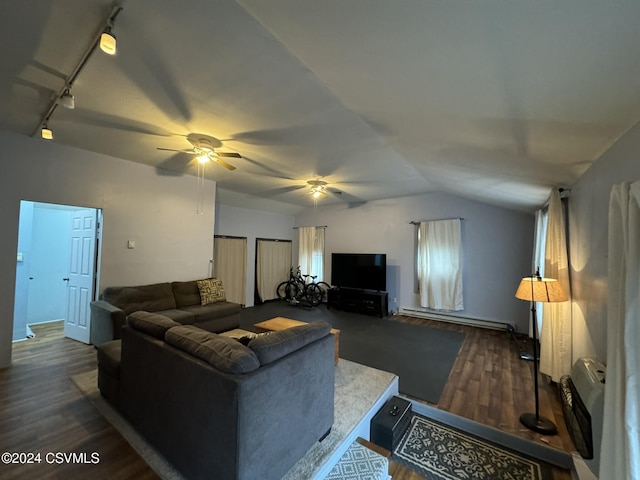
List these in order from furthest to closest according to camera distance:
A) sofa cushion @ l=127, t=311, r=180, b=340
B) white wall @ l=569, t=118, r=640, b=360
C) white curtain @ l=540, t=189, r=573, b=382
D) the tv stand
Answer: the tv stand < white curtain @ l=540, t=189, r=573, b=382 < sofa cushion @ l=127, t=311, r=180, b=340 < white wall @ l=569, t=118, r=640, b=360

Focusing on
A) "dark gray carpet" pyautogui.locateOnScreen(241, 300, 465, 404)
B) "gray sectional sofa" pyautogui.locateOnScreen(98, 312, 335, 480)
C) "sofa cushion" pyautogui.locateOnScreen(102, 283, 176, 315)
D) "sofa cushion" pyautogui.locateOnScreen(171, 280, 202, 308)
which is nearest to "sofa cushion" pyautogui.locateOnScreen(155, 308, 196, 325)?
"sofa cushion" pyautogui.locateOnScreen(102, 283, 176, 315)

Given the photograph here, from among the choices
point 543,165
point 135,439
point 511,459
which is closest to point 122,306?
point 135,439

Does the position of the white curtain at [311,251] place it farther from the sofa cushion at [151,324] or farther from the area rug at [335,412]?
the sofa cushion at [151,324]

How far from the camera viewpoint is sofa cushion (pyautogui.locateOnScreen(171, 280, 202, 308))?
4.22 meters

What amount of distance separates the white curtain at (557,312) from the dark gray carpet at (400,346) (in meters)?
1.08

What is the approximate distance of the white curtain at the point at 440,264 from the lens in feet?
17.6

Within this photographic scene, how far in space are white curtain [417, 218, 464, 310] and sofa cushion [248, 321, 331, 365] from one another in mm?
4412

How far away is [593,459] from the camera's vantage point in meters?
1.61

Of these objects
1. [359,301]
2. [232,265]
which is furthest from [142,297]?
[359,301]

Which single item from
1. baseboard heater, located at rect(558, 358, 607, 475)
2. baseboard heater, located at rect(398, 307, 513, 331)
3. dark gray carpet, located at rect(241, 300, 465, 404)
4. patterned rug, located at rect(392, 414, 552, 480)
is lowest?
patterned rug, located at rect(392, 414, 552, 480)

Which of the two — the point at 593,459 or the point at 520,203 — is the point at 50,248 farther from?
the point at 520,203

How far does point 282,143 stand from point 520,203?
3.94m

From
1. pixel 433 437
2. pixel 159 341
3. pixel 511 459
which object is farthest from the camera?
pixel 433 437

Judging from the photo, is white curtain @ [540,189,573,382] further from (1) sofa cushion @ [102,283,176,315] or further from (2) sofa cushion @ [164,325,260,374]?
(1) sofa cushion @ [102,283,176,315]
